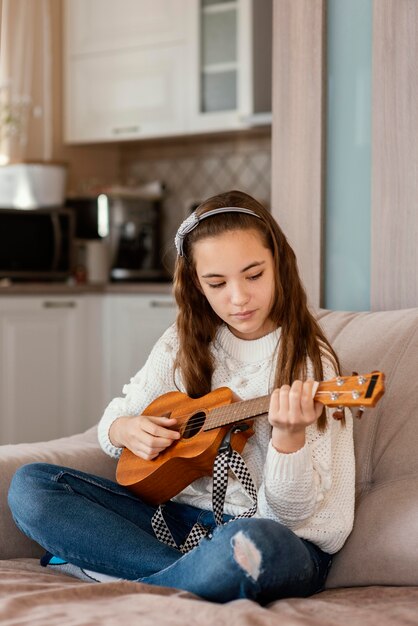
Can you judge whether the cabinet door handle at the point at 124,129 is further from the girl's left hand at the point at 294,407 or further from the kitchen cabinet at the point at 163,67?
the girl's left hand at the point at 294,407

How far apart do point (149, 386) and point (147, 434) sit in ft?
0.52

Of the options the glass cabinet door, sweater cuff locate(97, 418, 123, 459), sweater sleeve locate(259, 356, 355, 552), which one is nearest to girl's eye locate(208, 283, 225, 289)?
sweater sleeve locate(259, 356, 355, 552)

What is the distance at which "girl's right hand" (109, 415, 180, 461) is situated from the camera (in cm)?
159

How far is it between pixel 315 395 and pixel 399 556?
346mm

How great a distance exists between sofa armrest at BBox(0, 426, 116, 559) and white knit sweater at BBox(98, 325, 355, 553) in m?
0.09

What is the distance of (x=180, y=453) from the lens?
156 centimetres

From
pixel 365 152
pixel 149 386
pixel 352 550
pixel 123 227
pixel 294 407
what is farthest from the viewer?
pixel 123 227

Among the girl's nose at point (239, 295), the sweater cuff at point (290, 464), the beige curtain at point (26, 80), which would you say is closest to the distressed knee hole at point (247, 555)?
the sweater cuff at point (290, 464)

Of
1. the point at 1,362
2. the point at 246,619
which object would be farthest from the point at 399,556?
the point at 1,362

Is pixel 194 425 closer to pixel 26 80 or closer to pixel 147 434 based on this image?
pixel 147 434

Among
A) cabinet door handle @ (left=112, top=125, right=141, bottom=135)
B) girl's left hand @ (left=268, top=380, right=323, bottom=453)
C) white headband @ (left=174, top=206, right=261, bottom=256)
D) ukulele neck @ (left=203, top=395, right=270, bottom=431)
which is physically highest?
cabinet door handle @ (left=112, top=125, right=141, bottom=135)

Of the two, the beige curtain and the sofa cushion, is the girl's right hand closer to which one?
the sofa cushion

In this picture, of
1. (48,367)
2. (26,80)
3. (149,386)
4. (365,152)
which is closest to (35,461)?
(149,386)

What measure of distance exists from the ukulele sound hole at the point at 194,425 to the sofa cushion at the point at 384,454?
0.29 m
